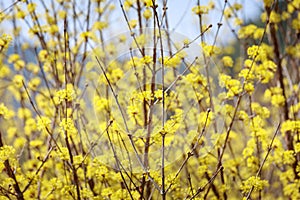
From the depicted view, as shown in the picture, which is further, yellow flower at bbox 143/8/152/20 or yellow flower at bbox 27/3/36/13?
yellow flower at bbox 27/3/36/13

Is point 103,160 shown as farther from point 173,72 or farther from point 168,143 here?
point 173,72

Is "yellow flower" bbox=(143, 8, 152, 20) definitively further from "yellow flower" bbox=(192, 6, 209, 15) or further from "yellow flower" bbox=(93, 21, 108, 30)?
"yellow flower" bbox=(93, 21, 108, 30)

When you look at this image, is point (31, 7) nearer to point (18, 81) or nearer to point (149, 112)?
point (18, 81)

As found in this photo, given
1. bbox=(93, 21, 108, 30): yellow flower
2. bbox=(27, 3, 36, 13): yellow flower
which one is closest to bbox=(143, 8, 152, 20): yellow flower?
bbox=(93, 21, 108, 30): yellow flower

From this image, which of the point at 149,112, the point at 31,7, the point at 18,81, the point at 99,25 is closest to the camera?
the point at 149,112

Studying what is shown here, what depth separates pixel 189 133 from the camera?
6.89ft

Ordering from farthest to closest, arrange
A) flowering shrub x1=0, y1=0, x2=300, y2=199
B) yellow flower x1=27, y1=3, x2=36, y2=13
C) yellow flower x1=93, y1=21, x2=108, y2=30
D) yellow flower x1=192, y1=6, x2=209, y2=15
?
yellow flower x1=93, y1=21, x2=108, y2=30
yellow flower x1=27, y1=3, x2=36, y2=13
yellow flower x1=192, y1=6, x2=209, y2=15
flowering shrub x1=0, y1=0, x2=300, y2=199

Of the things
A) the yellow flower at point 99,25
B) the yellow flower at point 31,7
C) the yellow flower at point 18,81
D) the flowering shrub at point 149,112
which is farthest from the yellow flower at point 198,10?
the yellow flower at point 18,81

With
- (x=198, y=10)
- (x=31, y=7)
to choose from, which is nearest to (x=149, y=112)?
(x=198, y=10)

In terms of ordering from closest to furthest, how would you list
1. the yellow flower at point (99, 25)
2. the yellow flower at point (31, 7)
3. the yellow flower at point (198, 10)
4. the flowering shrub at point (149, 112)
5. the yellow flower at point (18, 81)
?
the flowering shrub at point (149, 112) → the yellow flower at point (198, 10) → the yellow flower at point (31, 7) → the yellow flower at point (99, 25) → the yellow flower at point (18, 81)

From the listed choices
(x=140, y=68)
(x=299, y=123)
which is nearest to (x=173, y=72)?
(x=140, y=68)

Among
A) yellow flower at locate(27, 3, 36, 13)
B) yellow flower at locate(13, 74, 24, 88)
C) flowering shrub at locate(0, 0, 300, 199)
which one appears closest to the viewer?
flowering shrub at locate(0, 0, 300, 199)

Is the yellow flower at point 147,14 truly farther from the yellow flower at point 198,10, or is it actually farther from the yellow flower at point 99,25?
the yellow flower at point 99,25

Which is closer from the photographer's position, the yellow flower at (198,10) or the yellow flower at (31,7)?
the yellow flower at (198,10)
